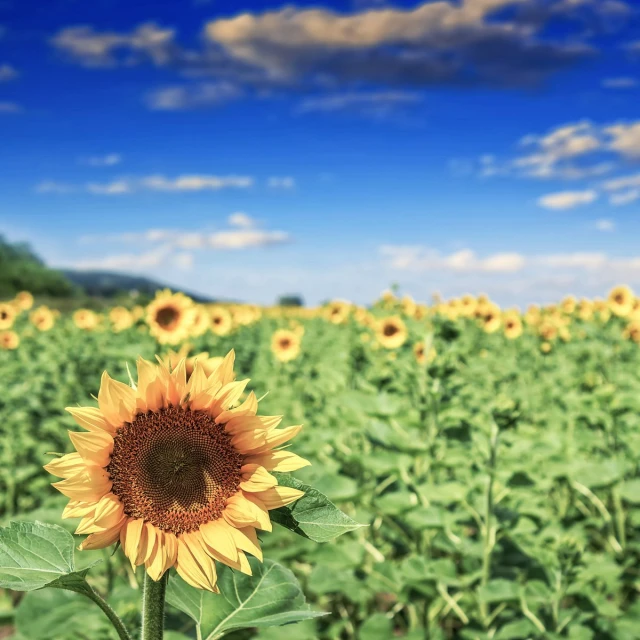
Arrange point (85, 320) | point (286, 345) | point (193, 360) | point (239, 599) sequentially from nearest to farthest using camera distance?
point (193, 360)
point (239, 599)
point (286, 345)
point (85, 320)

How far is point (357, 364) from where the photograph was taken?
6523 millimetres

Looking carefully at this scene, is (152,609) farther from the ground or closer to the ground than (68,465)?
closer to the ground

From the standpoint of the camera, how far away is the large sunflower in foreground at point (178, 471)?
4.24ft

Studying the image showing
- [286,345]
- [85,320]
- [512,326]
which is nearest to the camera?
[286,345]

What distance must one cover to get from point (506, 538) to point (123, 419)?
308 centimetres

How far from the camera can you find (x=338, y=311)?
531 inches

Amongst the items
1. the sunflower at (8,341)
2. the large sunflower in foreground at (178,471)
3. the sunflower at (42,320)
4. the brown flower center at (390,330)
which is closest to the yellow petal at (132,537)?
the large sunflower in foreground at (178,471)

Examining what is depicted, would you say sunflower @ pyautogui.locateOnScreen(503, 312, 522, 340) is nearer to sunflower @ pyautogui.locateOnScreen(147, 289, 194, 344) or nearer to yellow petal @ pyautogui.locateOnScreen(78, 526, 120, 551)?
sunflower @ pyautogui.locateOnScreen(147, 289, 194, 344)

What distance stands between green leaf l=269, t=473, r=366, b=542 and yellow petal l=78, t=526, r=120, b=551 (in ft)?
0.92

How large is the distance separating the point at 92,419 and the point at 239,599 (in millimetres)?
499

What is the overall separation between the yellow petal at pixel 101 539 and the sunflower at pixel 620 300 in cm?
1129

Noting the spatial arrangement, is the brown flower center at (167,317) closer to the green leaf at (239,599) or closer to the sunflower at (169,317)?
the sunflower at (169,317)

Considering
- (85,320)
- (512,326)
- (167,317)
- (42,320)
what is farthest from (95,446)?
(42,320)

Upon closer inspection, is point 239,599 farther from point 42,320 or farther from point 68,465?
point 42,320
